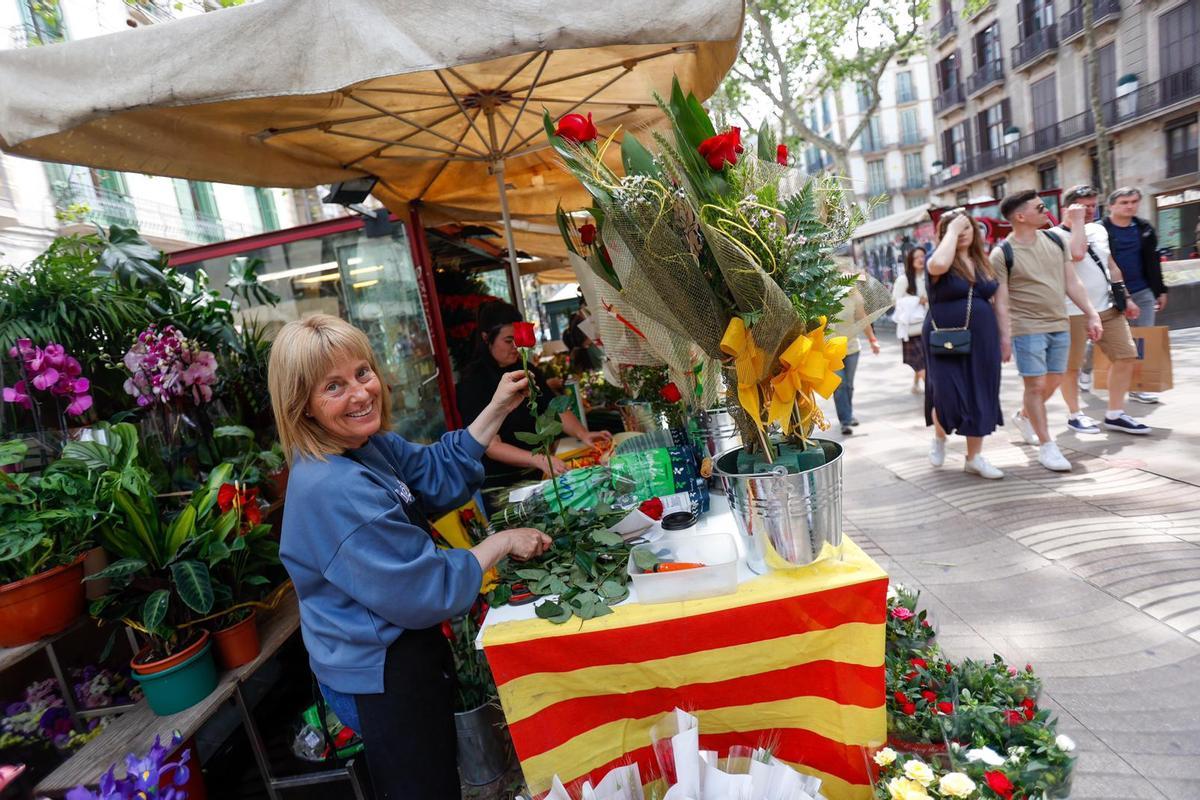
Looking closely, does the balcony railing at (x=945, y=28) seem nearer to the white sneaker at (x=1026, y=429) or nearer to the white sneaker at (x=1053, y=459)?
the white sneaker at (x=1026, y=429)

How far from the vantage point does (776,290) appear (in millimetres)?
1261

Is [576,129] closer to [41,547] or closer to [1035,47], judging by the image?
[41,547]

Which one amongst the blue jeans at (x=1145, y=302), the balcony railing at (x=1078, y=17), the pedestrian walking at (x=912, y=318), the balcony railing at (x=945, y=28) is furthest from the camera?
the balcony railing at (x=945, y=28)

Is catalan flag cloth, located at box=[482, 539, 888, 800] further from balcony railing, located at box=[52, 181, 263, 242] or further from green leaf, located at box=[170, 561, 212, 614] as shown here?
balcony railing, located at box=[52, 181, 263, 242]

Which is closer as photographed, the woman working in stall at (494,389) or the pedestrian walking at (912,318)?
the woman working in stall at (494,389)

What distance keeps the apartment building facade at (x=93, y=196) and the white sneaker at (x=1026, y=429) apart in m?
10.1

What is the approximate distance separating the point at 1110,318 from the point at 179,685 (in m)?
6.28

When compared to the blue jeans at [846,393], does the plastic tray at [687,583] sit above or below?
above

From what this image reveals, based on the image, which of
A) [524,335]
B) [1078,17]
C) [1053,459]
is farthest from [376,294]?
[1078,17]

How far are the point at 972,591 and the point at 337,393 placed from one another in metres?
2.95

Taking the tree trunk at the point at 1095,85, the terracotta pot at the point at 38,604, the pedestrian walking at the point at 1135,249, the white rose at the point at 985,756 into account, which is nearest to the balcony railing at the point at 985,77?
the tree trunk at the point at 1095,85

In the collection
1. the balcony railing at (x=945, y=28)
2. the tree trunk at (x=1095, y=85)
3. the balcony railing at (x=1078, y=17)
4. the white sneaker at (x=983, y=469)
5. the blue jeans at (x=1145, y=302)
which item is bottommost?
the white sneaker at (x=983, y=469)

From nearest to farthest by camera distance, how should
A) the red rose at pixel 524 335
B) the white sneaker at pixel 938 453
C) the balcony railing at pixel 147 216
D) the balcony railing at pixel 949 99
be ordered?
the red rose at pixel 524 335 < the white sneaker at pixel 938 453 < the balcony railing at pixel 147 216 < the balcony railing at pixel 949 99

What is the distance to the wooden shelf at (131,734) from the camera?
185 cm
